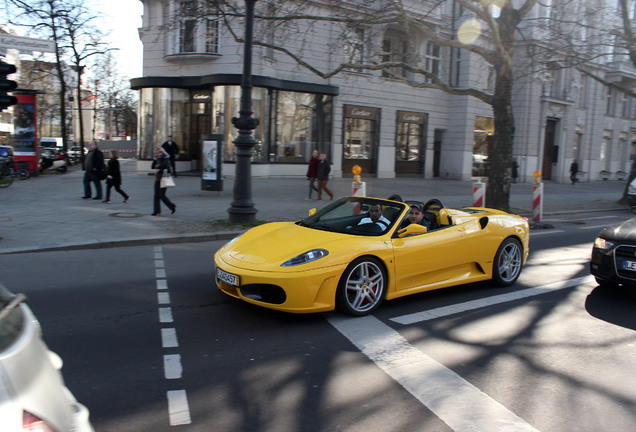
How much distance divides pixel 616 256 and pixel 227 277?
4.84m

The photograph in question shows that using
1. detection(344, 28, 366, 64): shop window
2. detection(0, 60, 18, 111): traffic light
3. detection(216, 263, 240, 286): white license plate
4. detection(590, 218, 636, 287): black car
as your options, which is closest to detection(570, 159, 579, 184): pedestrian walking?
detection(344, 28, 366, 64): shop window

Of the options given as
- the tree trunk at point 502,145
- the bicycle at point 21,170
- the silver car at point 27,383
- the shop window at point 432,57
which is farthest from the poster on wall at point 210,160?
the shop window at point 432,57

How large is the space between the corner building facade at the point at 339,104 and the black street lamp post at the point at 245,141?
5.28m

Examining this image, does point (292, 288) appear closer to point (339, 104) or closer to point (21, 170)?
point (21, 170)

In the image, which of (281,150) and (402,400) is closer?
(402,400)

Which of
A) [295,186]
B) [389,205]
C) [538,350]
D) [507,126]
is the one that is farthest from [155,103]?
[538,350]

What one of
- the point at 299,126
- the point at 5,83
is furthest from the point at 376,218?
the point at 299,126

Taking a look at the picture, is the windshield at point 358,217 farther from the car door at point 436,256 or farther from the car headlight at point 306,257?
the car headlight at point 306,257

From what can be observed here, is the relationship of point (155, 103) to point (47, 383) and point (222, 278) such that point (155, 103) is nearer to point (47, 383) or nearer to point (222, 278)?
point (222, 278)

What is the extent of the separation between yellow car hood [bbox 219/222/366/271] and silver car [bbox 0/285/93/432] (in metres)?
3.06

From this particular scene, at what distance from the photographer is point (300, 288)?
15.9 ft

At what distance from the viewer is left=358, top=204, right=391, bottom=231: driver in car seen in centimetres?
580

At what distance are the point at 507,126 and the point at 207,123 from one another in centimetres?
1392

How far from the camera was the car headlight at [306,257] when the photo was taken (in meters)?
4.96
